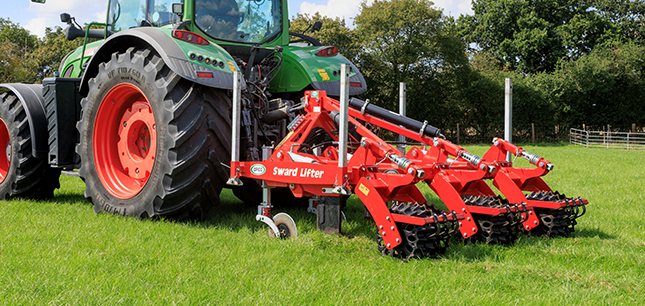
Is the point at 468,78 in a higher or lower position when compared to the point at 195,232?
higher

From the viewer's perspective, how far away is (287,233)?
13.4 feet

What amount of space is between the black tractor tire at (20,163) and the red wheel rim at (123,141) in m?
1.42

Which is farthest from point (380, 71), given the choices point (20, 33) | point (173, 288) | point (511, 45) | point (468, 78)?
point (173, 288)

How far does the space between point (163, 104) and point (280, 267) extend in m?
1.75

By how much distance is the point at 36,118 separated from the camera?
221 inches

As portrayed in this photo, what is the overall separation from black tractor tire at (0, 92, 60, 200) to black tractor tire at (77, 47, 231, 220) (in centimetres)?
192

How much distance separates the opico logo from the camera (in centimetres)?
409

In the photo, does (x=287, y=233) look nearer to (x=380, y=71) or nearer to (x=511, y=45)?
(x=380, y=71)

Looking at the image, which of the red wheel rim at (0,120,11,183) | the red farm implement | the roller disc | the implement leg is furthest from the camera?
the red wheel rim at (0,120,11,183)

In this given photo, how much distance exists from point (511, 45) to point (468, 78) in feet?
21.7

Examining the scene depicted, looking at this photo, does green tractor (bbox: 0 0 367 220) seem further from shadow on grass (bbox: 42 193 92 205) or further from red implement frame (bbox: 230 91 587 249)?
red implement frame (bbox: 230 91 587 249)

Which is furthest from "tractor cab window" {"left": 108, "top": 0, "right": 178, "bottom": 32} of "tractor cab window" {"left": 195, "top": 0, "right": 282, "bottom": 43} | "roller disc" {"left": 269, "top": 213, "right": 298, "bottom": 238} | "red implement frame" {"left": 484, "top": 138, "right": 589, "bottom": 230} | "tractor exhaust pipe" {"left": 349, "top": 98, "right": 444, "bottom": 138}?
"red implement frame" {"left": 484, "top": 138, "right": 589, "bottom": 230}

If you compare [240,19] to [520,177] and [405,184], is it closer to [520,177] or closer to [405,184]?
[405,184]

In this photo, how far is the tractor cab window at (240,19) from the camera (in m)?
4.95
